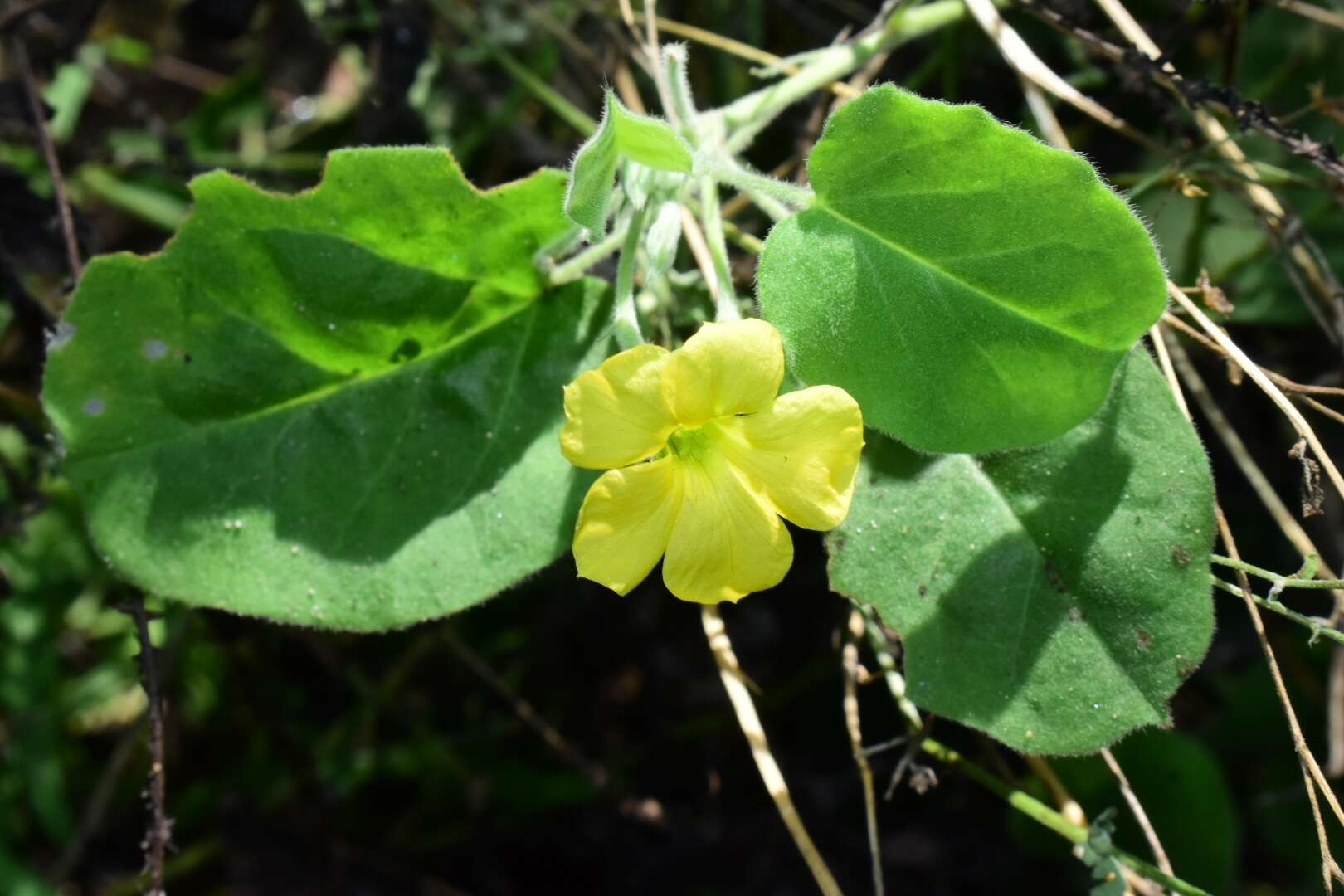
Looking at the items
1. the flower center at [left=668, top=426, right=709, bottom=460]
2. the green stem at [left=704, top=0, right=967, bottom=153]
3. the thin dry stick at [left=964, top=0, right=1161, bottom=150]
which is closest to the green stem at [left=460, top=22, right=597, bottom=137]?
the green stem at [left=704, top=0, right=967, bottom=153]

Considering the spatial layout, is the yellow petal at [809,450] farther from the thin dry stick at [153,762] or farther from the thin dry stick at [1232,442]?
the thin dry stick at [153,762]

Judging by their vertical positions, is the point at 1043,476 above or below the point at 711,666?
above

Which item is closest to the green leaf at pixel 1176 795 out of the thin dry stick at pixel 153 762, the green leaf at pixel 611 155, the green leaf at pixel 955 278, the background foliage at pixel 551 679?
the background foliage at pixel 551 679

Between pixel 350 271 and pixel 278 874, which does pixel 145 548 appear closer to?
pixel 350 271

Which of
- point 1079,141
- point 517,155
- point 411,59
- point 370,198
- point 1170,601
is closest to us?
point 1170,601

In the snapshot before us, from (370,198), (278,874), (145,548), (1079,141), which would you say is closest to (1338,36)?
(1079,141)
